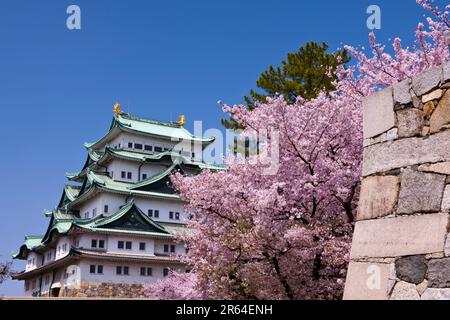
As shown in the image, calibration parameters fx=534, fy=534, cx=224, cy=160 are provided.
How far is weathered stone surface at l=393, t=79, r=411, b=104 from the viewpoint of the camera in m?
6.46

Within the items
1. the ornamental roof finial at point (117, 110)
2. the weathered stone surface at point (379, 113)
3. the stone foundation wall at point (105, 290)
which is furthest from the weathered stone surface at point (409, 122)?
the ornamental roof finial at point (117, 110)

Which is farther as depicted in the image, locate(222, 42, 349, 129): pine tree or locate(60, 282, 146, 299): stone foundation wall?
locate(60, 282, 146, 299): stone foundation wall

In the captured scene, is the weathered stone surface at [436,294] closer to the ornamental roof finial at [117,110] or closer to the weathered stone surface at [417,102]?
the weathered stone surface at [417,102]

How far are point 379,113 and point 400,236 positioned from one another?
163 centimetres

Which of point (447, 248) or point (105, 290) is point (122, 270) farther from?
point (447, 248)

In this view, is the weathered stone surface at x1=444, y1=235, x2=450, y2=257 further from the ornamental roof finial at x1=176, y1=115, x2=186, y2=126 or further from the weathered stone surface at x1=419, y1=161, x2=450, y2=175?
the ornamental roof finial at x1=176, y1=115, x2=186, y2=126

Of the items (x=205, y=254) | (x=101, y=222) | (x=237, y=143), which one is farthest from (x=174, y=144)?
(x=205, y=254)

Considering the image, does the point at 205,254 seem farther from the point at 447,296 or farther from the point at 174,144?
the point at 174,144

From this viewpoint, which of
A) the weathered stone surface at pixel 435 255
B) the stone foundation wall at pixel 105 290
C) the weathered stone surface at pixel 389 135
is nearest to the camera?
the weathered stone surface at pixel 435 255

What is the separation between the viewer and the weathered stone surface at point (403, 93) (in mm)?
6465

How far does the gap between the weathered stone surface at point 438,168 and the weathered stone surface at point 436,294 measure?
4.10ft

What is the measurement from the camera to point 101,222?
4141 centimetres

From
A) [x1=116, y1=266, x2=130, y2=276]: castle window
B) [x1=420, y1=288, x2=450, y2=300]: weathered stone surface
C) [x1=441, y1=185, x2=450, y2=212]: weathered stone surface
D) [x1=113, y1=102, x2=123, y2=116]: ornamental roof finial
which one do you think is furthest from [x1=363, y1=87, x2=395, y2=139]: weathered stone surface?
[x1=113, y1=102, x2=123, y2=116]: ornamental roof finial

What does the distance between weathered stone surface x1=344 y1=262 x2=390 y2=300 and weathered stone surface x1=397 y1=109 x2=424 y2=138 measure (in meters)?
1.56
